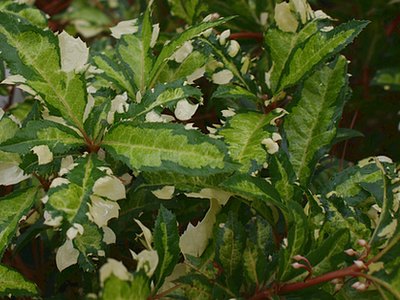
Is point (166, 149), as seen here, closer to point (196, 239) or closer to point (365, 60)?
point (196, 239)

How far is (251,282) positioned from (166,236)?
10 centimetres

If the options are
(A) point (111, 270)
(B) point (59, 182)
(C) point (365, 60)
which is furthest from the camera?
(C) point (365, 60)

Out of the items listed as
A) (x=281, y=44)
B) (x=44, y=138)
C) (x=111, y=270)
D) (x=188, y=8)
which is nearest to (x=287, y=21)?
(x=281, y=44)

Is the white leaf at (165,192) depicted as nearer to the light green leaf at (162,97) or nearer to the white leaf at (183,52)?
the light green leaf at (162,97)

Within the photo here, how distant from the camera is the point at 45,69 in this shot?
2.47ft

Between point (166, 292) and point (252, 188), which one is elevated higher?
point (252, 188)

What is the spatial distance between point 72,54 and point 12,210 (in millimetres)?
196

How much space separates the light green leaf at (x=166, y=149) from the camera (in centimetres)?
67

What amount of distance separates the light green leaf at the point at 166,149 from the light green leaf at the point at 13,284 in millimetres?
179

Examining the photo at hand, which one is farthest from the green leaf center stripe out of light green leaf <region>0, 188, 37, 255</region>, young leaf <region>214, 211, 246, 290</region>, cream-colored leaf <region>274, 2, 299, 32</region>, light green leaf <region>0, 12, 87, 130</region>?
cream-colored leaf <region>274, 2, 299, 32</region>

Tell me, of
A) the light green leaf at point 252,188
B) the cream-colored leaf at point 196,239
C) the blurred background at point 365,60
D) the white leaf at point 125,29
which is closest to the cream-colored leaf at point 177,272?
the cream-colored leaf at point 196,239

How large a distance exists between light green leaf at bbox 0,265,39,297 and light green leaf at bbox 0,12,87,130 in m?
0.18

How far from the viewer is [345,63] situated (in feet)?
2.74

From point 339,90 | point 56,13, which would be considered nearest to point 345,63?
point 339,90
